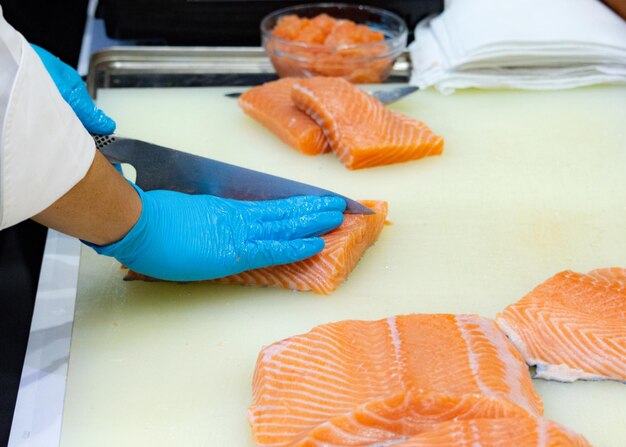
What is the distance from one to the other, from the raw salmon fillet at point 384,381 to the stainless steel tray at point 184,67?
2027 millimetres

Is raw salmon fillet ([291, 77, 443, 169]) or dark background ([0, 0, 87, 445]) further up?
raw salmon fillet ([291, 77, 443, 169])

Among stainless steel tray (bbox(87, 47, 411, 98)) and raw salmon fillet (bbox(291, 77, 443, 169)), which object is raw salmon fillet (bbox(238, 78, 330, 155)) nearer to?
raw salmon fillet (bbox(291, 77, 443, 169))

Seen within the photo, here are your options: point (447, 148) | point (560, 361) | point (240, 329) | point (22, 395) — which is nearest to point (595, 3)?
point (447, 148)

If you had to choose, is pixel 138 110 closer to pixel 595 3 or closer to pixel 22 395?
pixel 22 395

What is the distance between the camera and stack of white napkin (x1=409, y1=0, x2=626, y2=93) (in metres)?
3.59

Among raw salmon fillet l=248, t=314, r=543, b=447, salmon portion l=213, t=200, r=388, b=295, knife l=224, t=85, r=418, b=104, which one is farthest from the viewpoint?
knife l=224, t=85, r=418, b=104

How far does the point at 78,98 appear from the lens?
274cm

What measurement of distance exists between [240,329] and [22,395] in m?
0.65

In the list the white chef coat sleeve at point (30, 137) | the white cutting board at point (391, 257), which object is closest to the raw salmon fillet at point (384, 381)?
the white cutting board at point (391, 257)

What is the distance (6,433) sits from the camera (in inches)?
82.0

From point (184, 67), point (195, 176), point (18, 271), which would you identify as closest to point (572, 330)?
point (195, 176)

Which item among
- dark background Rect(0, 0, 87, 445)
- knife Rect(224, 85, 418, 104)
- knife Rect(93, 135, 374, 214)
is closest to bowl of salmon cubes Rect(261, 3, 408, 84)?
knife Rect(224, 85, 418, 104)

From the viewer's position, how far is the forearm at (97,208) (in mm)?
2010

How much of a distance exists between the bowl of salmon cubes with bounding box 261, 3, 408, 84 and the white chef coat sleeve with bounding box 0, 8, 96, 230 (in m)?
1.84
